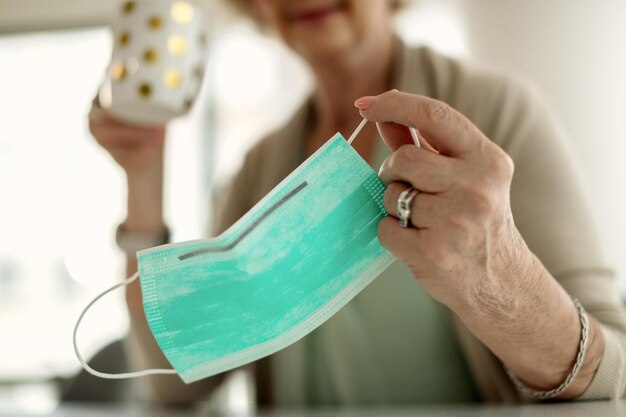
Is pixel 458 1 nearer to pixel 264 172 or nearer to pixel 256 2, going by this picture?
pixel 256 2

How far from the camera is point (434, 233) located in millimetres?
405

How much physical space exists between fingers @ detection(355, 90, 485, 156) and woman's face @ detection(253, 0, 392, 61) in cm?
47

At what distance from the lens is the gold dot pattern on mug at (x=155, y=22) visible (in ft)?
2.06

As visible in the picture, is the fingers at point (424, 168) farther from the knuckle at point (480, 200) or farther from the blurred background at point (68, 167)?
the blurred background at point (68, 167)

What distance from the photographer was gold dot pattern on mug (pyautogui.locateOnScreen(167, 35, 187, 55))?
0.64m

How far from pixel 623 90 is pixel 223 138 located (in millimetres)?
1355

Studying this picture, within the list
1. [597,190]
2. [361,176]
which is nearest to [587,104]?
[597,190]

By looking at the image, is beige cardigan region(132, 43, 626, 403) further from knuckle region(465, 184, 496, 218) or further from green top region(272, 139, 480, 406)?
knuckle region(465, 184, 496, 218)

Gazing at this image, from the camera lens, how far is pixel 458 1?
1697 millimetres

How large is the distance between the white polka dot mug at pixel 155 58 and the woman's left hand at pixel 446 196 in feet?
0.95

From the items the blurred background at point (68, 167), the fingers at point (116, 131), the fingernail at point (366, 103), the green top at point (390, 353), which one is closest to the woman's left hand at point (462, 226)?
the fingernail at point (366, 103)

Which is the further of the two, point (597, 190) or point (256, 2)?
point (597, 190)

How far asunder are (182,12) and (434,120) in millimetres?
366

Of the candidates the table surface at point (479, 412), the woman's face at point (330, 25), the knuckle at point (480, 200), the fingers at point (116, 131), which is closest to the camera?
the knuckle at point (480, 200)
